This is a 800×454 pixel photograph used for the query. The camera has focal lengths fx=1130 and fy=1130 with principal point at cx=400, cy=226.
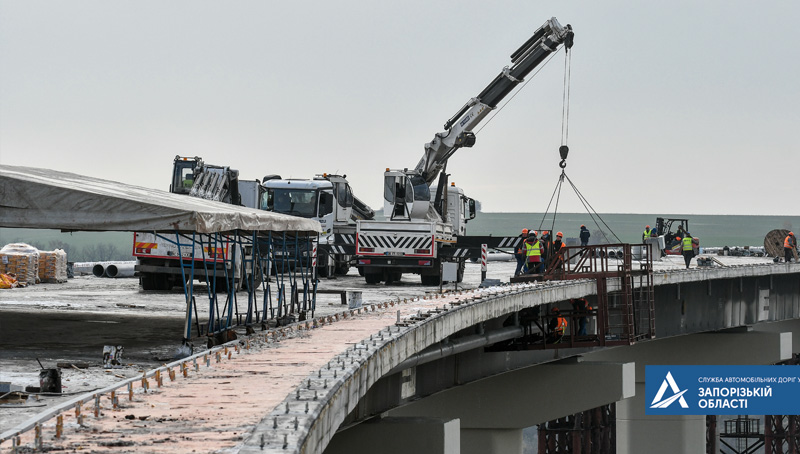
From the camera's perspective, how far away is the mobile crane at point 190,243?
30.9 m

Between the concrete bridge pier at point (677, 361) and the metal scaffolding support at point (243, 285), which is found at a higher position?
the metal scaffolding support at point (243, 285)

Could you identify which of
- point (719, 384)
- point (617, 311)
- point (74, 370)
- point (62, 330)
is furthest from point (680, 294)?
point (74, 370)

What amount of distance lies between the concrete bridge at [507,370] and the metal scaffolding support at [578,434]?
26.5 feet

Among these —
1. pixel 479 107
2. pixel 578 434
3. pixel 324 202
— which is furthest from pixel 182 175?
pixel 578 434

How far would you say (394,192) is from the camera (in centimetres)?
4081

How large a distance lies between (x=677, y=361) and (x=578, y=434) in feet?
28.9

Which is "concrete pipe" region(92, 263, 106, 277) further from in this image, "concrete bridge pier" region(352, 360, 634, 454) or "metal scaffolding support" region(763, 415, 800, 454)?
"metal scaffolding support" region(763, 415, 800, 454)

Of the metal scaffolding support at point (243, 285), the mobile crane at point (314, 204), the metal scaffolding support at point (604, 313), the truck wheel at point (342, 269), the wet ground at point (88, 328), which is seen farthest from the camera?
the truck wheel at point (342, 269)

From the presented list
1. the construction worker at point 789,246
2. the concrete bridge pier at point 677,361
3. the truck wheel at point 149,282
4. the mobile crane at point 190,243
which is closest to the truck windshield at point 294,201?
the mobile crane at point 190,243

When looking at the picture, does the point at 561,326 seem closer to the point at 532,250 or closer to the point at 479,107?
the point at 532,250

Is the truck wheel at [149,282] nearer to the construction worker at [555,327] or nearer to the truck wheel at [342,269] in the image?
the truck wheel at [342,269]

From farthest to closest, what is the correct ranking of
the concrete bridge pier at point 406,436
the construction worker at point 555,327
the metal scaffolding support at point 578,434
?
the metal scaffolding support at point 578,434
the construction worker at point 555,327
the concrete bridge pier at point 406,436

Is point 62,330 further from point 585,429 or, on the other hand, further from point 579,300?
point 585,429

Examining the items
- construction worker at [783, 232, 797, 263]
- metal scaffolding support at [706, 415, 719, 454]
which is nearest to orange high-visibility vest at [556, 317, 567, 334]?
construction worker at [783, 232, 797, 263]
